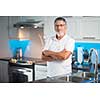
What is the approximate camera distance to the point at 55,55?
1.97m

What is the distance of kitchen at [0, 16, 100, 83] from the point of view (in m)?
1.93

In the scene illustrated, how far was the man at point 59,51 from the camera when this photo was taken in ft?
6.40

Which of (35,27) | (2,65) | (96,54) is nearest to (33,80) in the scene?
(2,65)

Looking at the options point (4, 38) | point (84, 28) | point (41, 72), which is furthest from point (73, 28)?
point (4, 38)

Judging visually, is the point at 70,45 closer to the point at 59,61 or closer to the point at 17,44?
the point at 59,61

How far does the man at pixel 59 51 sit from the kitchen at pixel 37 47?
0.04 meters

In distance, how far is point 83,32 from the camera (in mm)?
1940

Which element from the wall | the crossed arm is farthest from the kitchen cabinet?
the wall

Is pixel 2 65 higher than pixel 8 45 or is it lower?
lower

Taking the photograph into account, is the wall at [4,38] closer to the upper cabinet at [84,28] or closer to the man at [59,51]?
the man at [59,51]

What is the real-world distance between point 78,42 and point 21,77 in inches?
23.3

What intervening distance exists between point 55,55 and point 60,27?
9.8 inches
